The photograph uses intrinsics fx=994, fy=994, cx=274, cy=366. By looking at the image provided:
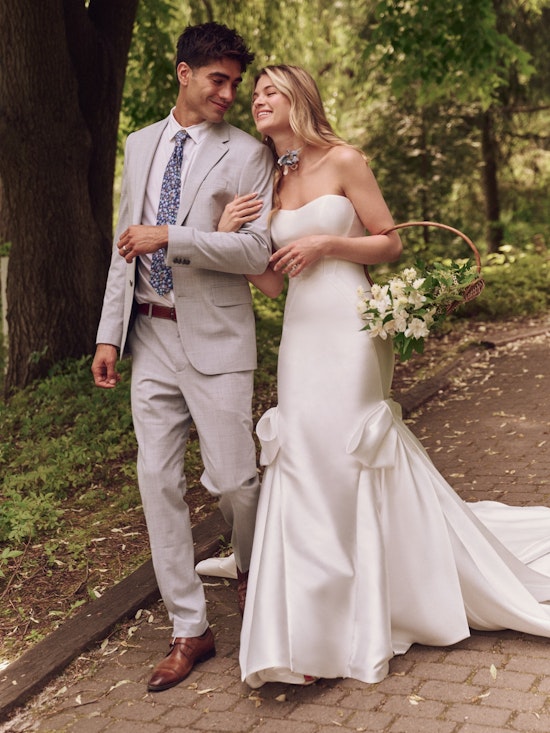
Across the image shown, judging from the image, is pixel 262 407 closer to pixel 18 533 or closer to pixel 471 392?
pixel 471 392

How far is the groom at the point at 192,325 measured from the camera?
4031mm

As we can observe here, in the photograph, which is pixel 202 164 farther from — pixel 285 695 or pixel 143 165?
pixel 285 695

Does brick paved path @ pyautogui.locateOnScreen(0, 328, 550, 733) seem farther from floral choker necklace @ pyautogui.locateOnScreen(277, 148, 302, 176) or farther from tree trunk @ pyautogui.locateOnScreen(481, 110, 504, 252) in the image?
tree trunk @ pyautogui.locateOnScreen(481, 110, 504, 252)

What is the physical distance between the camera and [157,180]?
4.18 metres

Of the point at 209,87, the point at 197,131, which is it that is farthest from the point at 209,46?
the point at 197,131

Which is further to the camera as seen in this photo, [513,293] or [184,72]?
[513,293]

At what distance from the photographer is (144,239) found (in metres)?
3.81

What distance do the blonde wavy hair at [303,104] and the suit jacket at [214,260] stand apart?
206 mm

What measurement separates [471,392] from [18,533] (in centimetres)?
466

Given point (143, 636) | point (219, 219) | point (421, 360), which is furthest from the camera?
point (421, 360)

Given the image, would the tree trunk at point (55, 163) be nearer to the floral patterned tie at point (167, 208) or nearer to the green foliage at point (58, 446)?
the green foliage at point (58, 446)

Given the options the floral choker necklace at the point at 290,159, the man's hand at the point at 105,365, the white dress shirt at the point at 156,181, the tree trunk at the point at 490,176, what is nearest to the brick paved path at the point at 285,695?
the man's hand at the point at 105,365

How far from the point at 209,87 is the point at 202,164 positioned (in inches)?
→ 12.4

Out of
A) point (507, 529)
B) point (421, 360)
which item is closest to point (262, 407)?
point (421, 360)
